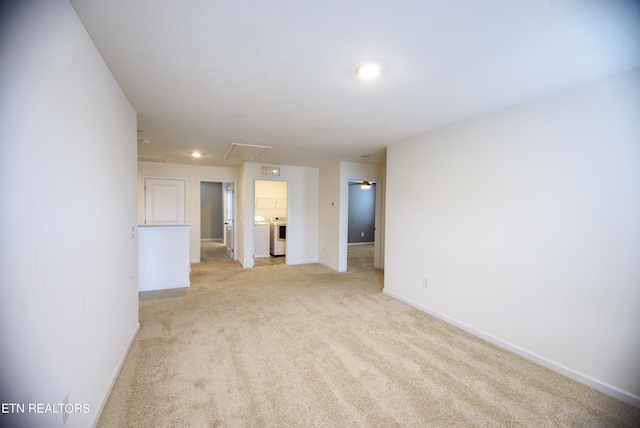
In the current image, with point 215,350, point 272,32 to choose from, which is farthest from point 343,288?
point 272,32

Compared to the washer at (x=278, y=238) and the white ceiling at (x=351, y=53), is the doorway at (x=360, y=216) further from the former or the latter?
the white ceiling at (x=351, y=53)

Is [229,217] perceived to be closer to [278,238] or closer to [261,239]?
[261,239]

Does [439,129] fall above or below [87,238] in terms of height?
above

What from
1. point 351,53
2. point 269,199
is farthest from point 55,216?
point 269,199

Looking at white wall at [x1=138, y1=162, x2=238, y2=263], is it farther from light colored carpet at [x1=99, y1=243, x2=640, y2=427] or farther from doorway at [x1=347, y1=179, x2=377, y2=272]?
doorway at [x1=347, y1=179, x2=377, y2=272]

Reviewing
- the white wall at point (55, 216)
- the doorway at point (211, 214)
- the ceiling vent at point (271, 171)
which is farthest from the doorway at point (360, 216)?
the white wall at point (55, 216)

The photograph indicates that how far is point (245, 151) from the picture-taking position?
189 inches

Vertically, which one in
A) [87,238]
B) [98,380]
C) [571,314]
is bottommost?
[98,380]

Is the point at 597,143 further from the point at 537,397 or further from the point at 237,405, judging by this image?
the point at 237,405

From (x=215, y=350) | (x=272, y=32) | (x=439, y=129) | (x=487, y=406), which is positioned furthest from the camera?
(x=439, y=129)

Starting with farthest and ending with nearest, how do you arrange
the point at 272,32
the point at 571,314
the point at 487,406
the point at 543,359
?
the point at 543,359
the point at 571,314
the point at 487,406
the point at 272,32

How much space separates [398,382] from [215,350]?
1622mm

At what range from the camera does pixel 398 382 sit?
2.10 metres

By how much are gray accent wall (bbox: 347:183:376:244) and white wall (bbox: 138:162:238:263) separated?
176 inches
